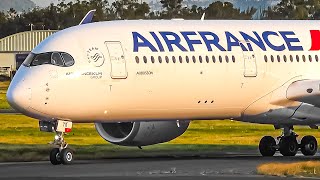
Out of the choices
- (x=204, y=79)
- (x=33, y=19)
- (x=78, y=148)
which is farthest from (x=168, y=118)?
(x=33, y=19)

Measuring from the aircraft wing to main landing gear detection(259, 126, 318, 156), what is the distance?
106 inches

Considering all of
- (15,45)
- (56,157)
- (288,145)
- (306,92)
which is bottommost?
(15,45)

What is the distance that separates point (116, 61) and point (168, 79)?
1998mm

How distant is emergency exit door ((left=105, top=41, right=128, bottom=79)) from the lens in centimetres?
3656

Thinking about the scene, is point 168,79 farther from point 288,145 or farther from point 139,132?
point 288,145

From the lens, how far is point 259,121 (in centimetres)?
4047

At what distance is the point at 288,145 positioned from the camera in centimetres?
4225

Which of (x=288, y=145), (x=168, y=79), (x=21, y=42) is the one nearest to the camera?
(x=168, y=79)

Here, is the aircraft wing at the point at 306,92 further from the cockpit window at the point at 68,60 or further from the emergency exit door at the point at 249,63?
the cockpit window at the point at 68,60

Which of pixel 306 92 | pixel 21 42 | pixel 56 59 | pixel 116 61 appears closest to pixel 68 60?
pixel 56 59

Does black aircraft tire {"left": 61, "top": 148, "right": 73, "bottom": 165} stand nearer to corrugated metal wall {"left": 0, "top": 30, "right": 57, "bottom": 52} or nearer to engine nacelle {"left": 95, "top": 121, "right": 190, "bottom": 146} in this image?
engine nacelle {"left": 95, "top": 121, "right": 190, "bottom": 146}

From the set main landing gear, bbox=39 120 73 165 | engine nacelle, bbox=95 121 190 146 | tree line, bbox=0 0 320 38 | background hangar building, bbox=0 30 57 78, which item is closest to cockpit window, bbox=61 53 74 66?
main landing gear, bbox=39 120 73 165

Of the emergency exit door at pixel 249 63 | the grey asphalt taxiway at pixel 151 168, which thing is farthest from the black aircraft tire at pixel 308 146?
the emergency exit door at pixel 249 63

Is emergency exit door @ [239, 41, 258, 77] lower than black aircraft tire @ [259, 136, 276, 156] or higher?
higher
